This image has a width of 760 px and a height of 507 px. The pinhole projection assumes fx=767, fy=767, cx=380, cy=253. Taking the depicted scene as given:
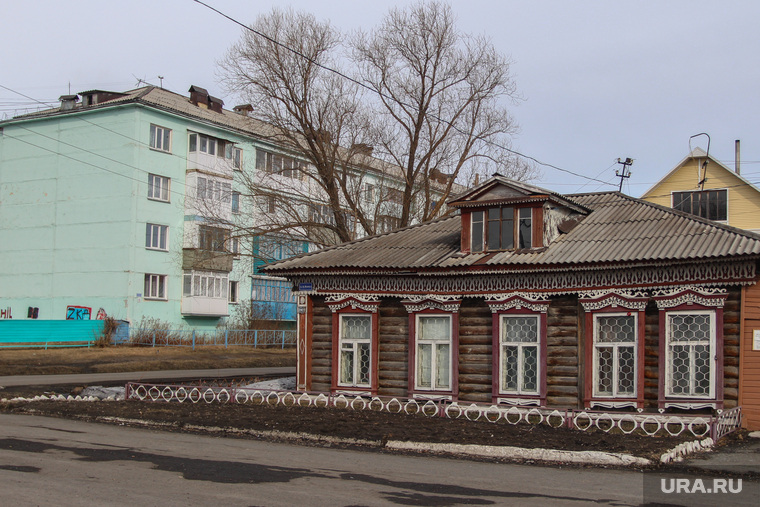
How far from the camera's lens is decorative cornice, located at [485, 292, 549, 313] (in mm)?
16422

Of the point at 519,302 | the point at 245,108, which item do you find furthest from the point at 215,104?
the point at 519,302

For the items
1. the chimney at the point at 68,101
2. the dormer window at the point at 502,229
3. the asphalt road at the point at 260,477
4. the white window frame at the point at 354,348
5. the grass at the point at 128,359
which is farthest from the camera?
→ the chimney at the point at 68,101

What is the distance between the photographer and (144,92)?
143 ft

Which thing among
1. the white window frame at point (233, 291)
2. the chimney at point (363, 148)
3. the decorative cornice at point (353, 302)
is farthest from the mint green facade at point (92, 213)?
the decorative cornice at point (353, 302)

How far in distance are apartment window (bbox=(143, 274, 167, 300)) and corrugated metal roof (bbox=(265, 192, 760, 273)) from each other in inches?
972

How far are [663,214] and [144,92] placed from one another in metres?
33.8

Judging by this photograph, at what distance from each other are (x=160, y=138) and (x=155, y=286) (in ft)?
27.1

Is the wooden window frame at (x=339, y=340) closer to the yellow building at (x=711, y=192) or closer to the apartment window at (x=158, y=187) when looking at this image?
the yellow building at (x=711, y=192)

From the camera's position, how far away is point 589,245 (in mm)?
16422

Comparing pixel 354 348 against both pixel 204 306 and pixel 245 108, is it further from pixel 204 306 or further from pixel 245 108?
pixel 204 306

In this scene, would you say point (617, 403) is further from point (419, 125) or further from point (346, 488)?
point (419, 125)

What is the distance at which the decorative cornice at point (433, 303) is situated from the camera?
17.4 m

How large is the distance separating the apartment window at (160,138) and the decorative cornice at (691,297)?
33.3 meters

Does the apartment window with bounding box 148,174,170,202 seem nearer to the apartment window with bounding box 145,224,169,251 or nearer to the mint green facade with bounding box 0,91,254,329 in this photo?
the mint green facade with bounding box 0,91,254,329
